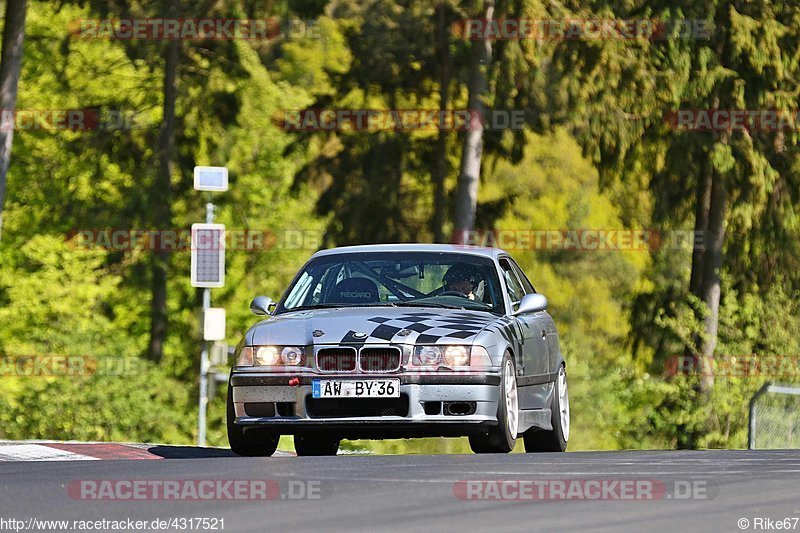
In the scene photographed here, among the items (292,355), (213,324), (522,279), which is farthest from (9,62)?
(292,355)

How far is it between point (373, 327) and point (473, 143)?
2304 centimetres

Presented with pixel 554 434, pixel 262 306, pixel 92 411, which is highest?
pixel 262 306

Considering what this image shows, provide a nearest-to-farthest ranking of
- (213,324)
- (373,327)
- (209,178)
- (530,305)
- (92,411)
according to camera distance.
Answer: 1. (373,327)
2. (530,305)
3. (209,178)
4. (213,324)
5. (92,411)

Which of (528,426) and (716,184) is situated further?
(716,184)

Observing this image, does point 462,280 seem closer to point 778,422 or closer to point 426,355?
point 426,355

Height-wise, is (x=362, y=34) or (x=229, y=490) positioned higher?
(x=362, y=34)

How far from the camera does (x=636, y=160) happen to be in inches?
1362

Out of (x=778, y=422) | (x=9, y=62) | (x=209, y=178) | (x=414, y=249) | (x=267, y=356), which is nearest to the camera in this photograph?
(x=267, y=356)

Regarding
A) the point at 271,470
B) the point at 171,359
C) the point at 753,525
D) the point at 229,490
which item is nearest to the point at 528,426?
the point at 271,470

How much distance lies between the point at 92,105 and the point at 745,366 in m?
19.4

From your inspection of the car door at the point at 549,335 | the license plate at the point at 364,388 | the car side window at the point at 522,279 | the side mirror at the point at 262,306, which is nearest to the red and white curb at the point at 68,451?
the side mirror at the point at 262,306

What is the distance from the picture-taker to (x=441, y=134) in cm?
4228

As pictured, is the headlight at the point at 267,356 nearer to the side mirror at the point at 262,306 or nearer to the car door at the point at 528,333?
the side mirror at the point at 262,306

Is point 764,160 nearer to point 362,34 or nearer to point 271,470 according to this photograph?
point 362,34
